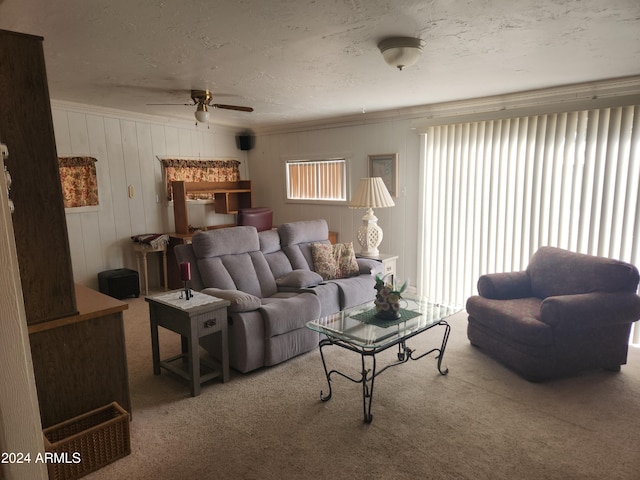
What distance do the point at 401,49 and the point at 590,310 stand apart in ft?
7.26

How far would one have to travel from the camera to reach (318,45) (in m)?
2.56

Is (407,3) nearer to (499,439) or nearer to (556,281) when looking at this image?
(499,439)

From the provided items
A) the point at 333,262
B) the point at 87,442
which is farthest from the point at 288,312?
the point at 87,442

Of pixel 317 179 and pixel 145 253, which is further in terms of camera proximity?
pixel 317 179

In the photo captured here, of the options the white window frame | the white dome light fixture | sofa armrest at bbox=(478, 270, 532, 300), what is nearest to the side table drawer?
the white dome light fixture

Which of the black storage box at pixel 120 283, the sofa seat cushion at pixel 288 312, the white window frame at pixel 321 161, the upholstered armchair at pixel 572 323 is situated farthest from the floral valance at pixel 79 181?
the upholstered armchair at pixel 572 323

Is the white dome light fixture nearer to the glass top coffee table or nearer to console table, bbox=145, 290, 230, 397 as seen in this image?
console table, bbox=145, 290, 230, 397

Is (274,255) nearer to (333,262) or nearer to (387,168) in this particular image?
(333,262)

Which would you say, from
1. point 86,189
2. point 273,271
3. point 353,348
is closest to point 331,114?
point 273,271

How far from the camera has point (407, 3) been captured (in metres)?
1.94

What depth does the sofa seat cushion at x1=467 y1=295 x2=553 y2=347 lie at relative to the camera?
2912mm

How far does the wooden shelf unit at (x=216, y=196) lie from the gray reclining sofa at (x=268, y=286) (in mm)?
1859

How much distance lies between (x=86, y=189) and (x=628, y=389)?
559 centimetres

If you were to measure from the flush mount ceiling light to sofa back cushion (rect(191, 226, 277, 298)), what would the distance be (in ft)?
6.67
